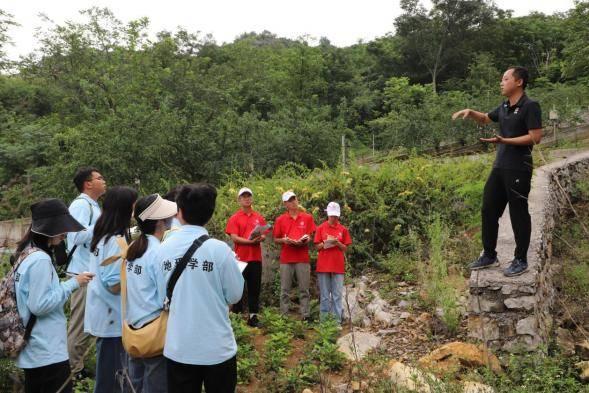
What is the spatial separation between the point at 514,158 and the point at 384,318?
2.59 m

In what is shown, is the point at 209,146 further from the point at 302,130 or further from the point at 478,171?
the point at 478,171

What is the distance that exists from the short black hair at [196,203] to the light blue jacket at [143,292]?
43 cm

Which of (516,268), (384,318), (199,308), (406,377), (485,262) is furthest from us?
(384,318)

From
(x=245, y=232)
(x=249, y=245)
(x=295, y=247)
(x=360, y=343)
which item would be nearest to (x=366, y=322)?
(x=360, y=343)

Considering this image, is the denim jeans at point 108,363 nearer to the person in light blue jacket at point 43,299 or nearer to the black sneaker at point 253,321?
the person in light blue jacket at point 43,299

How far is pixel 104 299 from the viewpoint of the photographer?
3.62 m

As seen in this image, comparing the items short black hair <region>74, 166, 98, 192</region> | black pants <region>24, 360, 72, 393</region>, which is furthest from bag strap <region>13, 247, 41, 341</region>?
short black hair <region>74, 166, 98, 192</region>

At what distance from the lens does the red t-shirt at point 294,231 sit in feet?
21.1

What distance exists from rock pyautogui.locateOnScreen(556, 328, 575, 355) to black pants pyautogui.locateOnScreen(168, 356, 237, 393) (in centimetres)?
349

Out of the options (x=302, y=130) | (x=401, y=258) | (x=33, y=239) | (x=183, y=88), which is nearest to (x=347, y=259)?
(x=401, y=258)

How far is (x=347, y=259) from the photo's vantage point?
775 cm

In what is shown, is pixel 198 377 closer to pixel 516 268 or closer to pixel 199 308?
pixel 199 308

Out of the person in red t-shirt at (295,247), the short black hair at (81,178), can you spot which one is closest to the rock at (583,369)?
the person in red t-shirt at (295,247)

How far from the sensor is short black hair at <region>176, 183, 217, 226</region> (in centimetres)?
287
